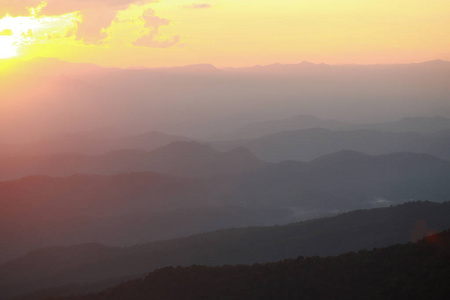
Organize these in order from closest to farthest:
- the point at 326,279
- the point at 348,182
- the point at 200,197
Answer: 1. the point at 326,279
2. the point at 200,197
3. the point at 348,182

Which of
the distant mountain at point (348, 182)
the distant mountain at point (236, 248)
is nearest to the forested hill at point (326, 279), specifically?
the distant mountain at point (236, 248)

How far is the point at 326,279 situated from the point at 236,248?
40.3m

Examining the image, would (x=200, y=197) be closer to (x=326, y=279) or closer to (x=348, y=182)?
(x=348, y=182)

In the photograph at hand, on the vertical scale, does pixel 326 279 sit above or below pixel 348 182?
above

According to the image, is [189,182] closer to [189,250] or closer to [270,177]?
[270,177]

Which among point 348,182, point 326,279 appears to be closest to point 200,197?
point 348,182

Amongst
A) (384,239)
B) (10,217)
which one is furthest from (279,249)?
(10,217)

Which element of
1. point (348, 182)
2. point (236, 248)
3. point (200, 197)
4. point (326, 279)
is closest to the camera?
point (326, 279)

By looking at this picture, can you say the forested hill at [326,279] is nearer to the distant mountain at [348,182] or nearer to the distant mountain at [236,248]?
the distant mountain at [236,248]

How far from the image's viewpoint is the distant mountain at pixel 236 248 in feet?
219

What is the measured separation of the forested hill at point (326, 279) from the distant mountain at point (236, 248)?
21711 mm

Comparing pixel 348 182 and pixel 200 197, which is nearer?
pixel 200 197

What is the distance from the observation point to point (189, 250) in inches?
3339

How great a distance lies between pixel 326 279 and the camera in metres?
41.1
